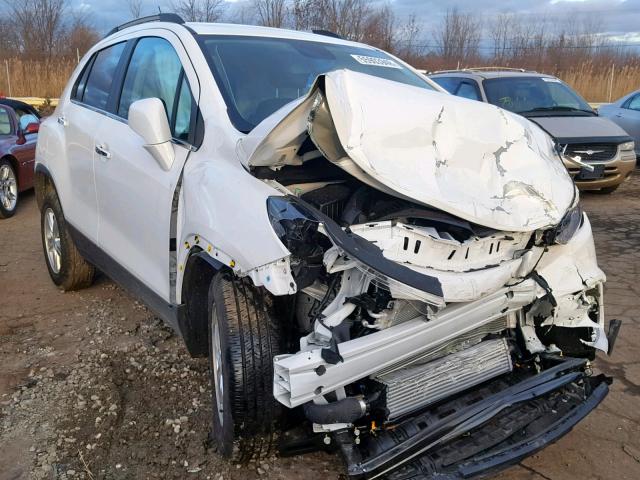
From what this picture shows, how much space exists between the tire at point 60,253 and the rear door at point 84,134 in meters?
0.22

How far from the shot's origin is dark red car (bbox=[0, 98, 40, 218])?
8.19 m

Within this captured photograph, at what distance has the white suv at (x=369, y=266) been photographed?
7.70 ft

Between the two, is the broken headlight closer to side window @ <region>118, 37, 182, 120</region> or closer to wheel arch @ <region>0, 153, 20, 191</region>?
side window @ <region>118, 37, 182, 120</region>

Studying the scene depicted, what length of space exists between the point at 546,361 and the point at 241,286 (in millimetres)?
1495

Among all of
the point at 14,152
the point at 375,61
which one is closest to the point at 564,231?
the point at 375,61

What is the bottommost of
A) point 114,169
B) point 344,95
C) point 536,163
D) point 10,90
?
point 10,90

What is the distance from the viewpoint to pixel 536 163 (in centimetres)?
289

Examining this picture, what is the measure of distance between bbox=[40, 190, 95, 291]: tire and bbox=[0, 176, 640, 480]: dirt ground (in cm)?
13

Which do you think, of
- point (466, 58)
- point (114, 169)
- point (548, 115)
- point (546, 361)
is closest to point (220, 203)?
point (114, 169)

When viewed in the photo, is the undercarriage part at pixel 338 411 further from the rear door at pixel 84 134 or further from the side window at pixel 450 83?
the side window at pixel 450 83

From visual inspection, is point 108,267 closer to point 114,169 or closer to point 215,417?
point 114,169

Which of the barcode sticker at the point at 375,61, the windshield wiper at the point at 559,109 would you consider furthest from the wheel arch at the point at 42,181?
the windshield wiper at the point at 559,109

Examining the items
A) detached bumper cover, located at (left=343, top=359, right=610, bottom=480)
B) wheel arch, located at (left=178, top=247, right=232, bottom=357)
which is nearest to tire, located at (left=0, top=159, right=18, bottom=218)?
wheel arch, located at (left=178, top=247, right=232, bottom=357)

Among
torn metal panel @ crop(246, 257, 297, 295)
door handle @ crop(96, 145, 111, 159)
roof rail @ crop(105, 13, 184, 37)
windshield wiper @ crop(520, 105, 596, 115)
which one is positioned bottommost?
windshield wiper @ crop(520, 105, 596, 115)
